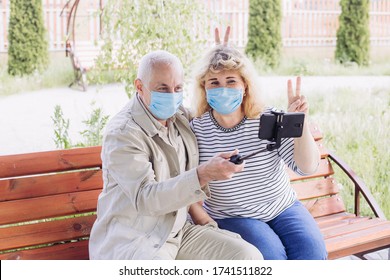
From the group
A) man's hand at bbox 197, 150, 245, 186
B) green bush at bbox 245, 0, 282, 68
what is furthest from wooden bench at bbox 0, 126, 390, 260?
green bush at bbox 245, 0, 282, 68

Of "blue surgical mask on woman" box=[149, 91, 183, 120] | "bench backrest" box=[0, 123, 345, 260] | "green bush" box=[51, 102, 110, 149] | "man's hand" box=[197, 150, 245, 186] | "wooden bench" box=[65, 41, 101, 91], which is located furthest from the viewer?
"wooden bench" box=[65, 41, 101, 91]

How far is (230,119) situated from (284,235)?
1.73ft

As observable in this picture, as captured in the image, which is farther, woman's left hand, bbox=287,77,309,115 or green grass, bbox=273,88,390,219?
green grass, bbox=273,88,390,219

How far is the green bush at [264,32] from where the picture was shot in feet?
15.6

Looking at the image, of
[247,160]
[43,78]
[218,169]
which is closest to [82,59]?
[43,78]

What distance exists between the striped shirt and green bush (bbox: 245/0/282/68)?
222 centimetres

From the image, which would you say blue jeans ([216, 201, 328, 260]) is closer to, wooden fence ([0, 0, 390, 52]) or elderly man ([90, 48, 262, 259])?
elderly man ([90, 48, 262, 259])

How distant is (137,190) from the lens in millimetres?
2258

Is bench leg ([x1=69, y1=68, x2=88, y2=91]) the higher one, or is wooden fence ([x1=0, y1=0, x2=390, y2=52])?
wooden fence ([x1=0, y1=0, x2=390, y2=52])

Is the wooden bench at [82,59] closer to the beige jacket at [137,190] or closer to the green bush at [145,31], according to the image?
the green bush at [145,31]

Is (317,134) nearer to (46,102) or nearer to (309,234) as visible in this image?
(309,234)

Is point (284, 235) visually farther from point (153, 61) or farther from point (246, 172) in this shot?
point (153, 61)

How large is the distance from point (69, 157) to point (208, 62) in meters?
0.76

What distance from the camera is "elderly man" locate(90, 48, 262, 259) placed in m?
2.24
